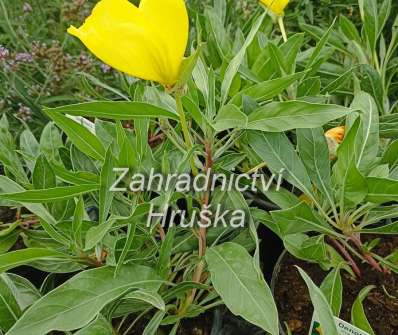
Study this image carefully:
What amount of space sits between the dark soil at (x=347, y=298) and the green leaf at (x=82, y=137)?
0.40 meters

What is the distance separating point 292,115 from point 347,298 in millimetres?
377

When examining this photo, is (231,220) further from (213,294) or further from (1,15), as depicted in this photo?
(1,15)

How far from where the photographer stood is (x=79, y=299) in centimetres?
66

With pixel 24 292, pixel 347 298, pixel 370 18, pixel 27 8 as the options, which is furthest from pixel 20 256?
pixel 27 8

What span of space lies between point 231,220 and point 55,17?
1.30 meters

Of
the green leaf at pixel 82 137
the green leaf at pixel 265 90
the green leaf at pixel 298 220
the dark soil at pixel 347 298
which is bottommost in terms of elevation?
the dark soil at pixel 347 298

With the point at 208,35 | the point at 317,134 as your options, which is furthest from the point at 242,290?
the point at 208,35

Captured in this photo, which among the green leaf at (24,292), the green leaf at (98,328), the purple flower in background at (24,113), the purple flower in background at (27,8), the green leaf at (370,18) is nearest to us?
the green leaf at (98,328)

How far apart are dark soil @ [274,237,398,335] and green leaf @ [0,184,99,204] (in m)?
0.41

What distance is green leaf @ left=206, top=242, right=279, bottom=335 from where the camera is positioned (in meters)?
0.60

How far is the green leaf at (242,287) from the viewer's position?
23.8 inches

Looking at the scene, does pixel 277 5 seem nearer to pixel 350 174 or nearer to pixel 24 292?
pixel 350 174

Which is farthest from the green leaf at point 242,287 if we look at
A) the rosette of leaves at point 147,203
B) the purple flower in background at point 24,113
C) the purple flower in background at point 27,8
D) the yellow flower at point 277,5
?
the purple flower in background at point 27,8

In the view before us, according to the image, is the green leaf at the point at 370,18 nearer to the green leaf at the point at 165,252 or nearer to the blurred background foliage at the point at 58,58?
the blurred background foliage at the point at 58,58
